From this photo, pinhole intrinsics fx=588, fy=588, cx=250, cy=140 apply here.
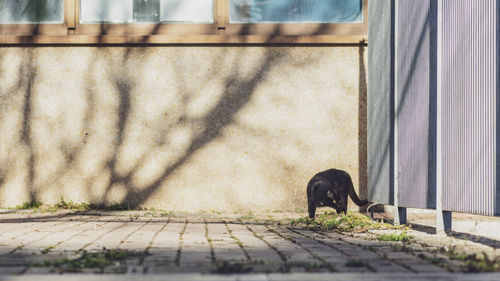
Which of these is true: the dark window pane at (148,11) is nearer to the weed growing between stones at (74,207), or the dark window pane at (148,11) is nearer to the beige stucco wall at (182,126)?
the beige stucco wall at (182,126)

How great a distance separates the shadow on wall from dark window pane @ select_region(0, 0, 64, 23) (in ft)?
2.33

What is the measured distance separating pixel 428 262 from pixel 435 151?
234 centimetres

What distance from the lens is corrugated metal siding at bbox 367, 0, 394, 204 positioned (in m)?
7.40

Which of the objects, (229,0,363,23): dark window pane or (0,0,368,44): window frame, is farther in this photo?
(229,0,363,23): dark window pane

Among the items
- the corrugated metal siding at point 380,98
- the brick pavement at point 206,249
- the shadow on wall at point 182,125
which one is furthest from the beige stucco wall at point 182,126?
the brick pavement at point 206,249

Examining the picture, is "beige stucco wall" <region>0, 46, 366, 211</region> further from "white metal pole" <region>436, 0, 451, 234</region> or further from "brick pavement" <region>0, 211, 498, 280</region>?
"white metal pole" <region>436, 0, 451, 234</region>

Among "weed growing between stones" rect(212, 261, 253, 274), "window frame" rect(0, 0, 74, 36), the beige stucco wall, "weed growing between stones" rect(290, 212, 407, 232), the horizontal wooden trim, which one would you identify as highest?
"window frame" rect(0, 0, 74, 36)

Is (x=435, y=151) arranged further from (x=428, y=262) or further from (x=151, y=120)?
(x=151, y=120)

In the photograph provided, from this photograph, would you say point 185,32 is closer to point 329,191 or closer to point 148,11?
point 148,11

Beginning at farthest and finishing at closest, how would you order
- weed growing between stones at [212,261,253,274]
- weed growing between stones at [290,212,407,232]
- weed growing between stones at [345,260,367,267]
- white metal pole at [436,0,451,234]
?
weed growing between stones at [290,212,407,232] → white metal pole at [436,0,451,234] → weed growing between stones at [345,260,367,267] → weed growing between stones at [212,261,253,274]

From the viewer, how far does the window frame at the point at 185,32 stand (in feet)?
30.0

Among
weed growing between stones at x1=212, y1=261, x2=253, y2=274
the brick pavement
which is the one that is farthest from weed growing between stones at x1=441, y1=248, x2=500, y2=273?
weed growing between stones at x1=212, y1=261, x2=253, y2=274

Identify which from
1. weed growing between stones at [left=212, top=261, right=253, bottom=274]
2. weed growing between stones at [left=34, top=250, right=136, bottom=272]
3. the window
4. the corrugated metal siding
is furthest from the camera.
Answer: the window

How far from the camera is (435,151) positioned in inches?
234
